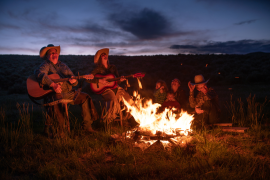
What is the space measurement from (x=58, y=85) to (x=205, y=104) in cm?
377

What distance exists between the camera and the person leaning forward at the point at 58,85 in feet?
14.6

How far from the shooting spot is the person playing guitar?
18.1 feet

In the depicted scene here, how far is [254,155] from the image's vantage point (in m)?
3.61

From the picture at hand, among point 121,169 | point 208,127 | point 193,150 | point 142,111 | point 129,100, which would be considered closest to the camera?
point 121,169

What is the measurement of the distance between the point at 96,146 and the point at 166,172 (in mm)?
1643

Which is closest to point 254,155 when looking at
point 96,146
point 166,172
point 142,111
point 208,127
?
point 208,127

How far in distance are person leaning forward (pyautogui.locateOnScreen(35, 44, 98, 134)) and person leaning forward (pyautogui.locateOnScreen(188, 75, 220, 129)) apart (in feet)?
9.16

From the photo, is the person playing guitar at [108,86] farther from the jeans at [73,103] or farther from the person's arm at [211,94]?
the person's arm at [211,94]

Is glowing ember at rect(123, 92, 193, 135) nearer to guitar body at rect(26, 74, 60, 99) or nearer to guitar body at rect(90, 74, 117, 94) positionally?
guitar body at rect(90, 74, 117, 94)

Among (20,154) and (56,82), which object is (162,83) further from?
(20,154)

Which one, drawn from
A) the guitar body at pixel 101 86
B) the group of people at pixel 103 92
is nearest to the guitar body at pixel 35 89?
the group of people at pixel 103 92

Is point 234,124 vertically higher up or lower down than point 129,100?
lower down

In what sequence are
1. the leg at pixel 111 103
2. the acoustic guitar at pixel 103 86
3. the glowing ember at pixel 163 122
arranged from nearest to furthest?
1. the glowing ember at pixel 163 122
2. the leg at pixel 111 103
3. the acoustic guitar at pixel 103 86

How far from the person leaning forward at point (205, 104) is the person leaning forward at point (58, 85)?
279 cm
